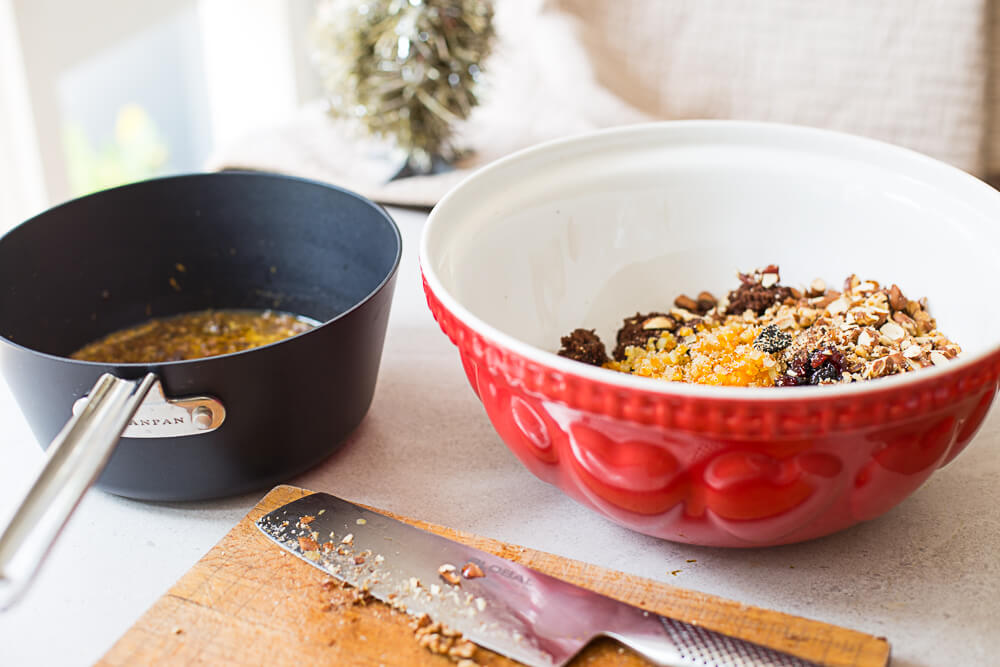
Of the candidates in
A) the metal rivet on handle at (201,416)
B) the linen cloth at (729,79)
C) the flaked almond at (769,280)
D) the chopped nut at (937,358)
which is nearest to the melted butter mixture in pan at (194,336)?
the metal rivet on handle at (201,416)

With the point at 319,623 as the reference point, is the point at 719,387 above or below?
above

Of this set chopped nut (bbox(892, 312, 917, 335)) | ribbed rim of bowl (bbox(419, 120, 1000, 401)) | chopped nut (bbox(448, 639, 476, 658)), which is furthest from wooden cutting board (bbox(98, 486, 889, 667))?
chopped nut (bbox(892, 312, 917, 335))

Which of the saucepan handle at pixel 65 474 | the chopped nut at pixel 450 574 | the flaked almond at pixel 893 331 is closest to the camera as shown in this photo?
the saucepan handle at pixel 65 474

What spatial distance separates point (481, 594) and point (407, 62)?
2.47ft

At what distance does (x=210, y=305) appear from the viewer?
0.91 metres

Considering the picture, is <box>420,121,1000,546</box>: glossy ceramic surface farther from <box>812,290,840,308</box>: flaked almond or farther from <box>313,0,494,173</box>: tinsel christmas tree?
<box>313,0,494,173</box>: tinsel christmas tree

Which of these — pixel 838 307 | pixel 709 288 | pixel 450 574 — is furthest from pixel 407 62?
pixel 450 574

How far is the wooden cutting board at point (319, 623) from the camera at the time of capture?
0.53 meters

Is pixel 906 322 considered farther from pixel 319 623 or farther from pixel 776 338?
pixel 319 623

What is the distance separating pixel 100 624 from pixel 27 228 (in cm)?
37

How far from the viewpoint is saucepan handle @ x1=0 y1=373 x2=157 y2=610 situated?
1.48 ft

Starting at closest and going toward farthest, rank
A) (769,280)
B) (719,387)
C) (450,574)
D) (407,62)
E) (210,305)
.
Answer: (719,387) → (450,574) → (769,280) → (210,305) → (407,62)

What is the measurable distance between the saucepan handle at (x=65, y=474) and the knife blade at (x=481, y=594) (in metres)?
0.13

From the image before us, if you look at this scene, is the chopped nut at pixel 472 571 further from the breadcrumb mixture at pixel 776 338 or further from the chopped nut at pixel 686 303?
the chopped nut at pixel 686 303
